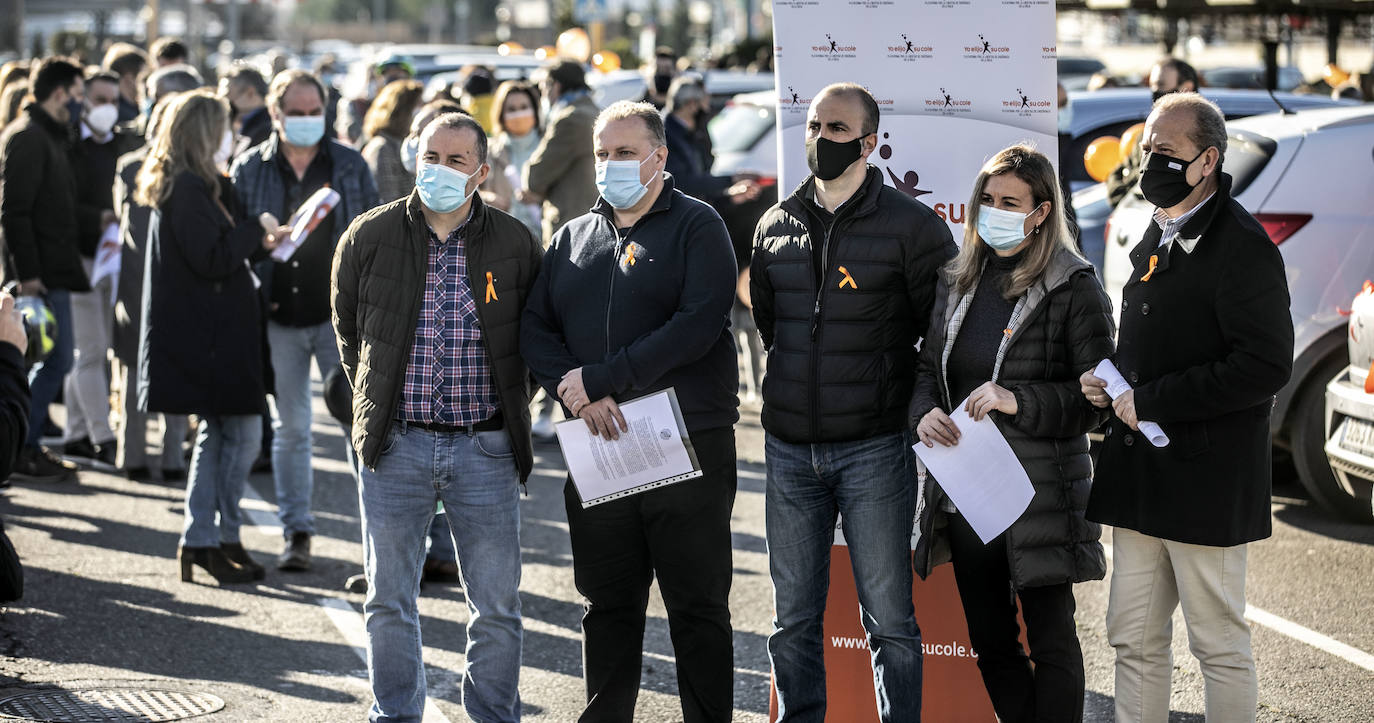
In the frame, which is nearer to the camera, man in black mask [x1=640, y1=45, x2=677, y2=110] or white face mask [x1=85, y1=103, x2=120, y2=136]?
white face mask [x1=85, y1=103, x2=120, y2=136]

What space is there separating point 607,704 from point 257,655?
1769 millimetres

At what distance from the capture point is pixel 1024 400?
4316mm

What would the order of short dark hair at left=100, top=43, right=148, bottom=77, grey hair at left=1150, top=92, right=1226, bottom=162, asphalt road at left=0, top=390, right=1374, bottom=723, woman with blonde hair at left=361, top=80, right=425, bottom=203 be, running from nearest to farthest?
grey hair at left=1150, top=92, right=1226, bottom=162 → asphalt road at left=0, top=390, right=1374, bottom=723 → woman with blonde hair at left=361, top=80, right=425, bottom=203 → short dark hair at left=100, top=43, right=148, bottom=77

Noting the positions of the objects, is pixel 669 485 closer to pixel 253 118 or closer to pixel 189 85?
pixel 253 118

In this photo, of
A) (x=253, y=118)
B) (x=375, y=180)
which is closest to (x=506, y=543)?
(x=375, y=180)

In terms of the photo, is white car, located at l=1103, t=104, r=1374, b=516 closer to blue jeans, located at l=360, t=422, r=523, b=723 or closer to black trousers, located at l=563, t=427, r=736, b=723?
black trousers, located at l=563, t=427, r=736, b=723

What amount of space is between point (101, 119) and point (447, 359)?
5.46 m

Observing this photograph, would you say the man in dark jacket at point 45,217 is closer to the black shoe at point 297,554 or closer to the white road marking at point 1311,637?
the black shoe at point 297,554

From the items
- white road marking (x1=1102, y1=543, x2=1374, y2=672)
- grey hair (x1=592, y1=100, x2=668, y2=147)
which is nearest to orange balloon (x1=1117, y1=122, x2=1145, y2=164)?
white road marking (x1=1102, y1=543, x2=1374, y2=672)

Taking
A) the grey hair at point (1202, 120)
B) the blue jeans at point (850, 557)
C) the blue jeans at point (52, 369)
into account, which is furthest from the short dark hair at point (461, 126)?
the blue jeans at point (52, 369)

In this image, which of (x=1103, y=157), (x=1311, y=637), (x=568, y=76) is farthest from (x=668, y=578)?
(x=568, y=76)

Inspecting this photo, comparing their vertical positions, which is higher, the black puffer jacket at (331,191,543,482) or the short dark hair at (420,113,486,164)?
the short dark hair at (420,113,486,164)

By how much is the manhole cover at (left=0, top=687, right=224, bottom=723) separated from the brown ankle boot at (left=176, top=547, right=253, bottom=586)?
136 centimetres

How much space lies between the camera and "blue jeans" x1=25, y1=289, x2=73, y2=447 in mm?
8758
